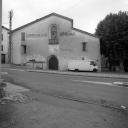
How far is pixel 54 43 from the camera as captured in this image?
1518 inches

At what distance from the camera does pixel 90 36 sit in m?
37.9

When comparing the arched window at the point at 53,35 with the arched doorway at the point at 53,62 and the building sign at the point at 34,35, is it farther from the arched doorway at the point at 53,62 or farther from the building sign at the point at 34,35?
the arched doorway at the point at 53,62

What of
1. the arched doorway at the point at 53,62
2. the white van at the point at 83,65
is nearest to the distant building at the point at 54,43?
the arched doorway at the point at 53,62

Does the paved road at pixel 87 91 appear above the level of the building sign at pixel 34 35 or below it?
below

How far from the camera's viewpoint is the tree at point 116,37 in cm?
3647

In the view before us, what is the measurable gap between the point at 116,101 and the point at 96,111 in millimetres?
2397

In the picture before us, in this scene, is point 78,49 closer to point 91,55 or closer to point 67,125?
point 91,55

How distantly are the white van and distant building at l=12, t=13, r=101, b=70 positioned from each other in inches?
90.4

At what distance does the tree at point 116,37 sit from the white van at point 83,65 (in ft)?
17.4

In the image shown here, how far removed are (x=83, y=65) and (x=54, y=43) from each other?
7857mm

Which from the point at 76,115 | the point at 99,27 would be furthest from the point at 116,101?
the point at 99,27

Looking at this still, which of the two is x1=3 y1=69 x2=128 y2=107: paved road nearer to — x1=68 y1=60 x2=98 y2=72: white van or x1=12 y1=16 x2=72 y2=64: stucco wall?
x1=68 y1=60 x2=98 y2=72: white van

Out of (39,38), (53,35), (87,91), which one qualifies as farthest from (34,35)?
(87,91)

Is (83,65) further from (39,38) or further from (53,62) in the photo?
(39,38)
